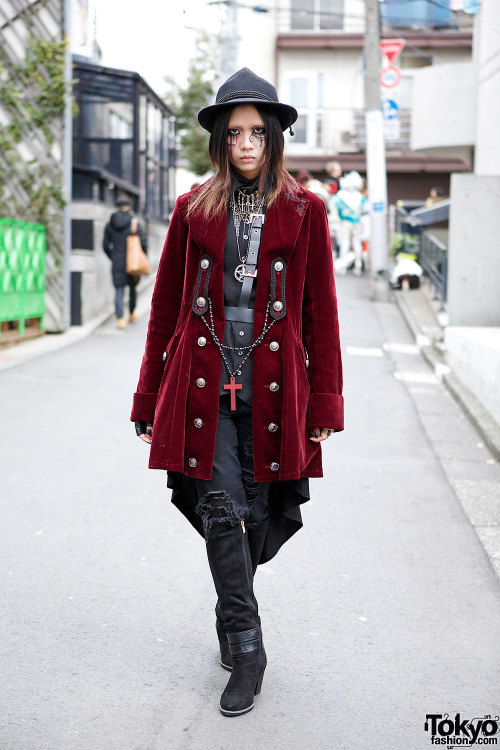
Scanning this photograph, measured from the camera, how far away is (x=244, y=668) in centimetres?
344

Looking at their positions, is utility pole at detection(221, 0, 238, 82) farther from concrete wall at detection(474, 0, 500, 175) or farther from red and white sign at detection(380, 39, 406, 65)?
concrete wall at detection(474, 0, 500, 175)

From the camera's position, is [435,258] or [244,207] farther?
[435,258]

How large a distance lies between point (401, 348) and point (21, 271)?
17.1ft

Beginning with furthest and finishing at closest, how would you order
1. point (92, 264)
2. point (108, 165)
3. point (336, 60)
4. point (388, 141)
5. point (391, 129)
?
point (336, 60)
point (388, 141)
point (108, 165)
point (391, 129)
point (92, 264)

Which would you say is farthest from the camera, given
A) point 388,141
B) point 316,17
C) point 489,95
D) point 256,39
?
point 316,17

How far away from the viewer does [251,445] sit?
3.45m

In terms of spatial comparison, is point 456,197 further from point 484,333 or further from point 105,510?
point 105,510

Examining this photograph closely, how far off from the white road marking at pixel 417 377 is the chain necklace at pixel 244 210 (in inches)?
321

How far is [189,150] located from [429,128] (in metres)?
22.4

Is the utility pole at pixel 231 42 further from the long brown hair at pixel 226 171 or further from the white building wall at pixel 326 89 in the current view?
the long brown hair at pixel 226 171

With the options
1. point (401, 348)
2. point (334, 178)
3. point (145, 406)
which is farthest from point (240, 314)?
point (334, 178)

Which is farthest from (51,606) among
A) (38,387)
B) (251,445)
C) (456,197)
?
(456,197)

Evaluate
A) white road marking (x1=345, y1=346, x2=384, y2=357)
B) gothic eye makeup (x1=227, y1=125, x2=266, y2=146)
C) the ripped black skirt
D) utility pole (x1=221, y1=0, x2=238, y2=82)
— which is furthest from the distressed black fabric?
utility pole (x1=221, y1=0, x2=238, y2=82)

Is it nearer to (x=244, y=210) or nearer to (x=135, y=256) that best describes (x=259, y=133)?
(x=244, y=210)
